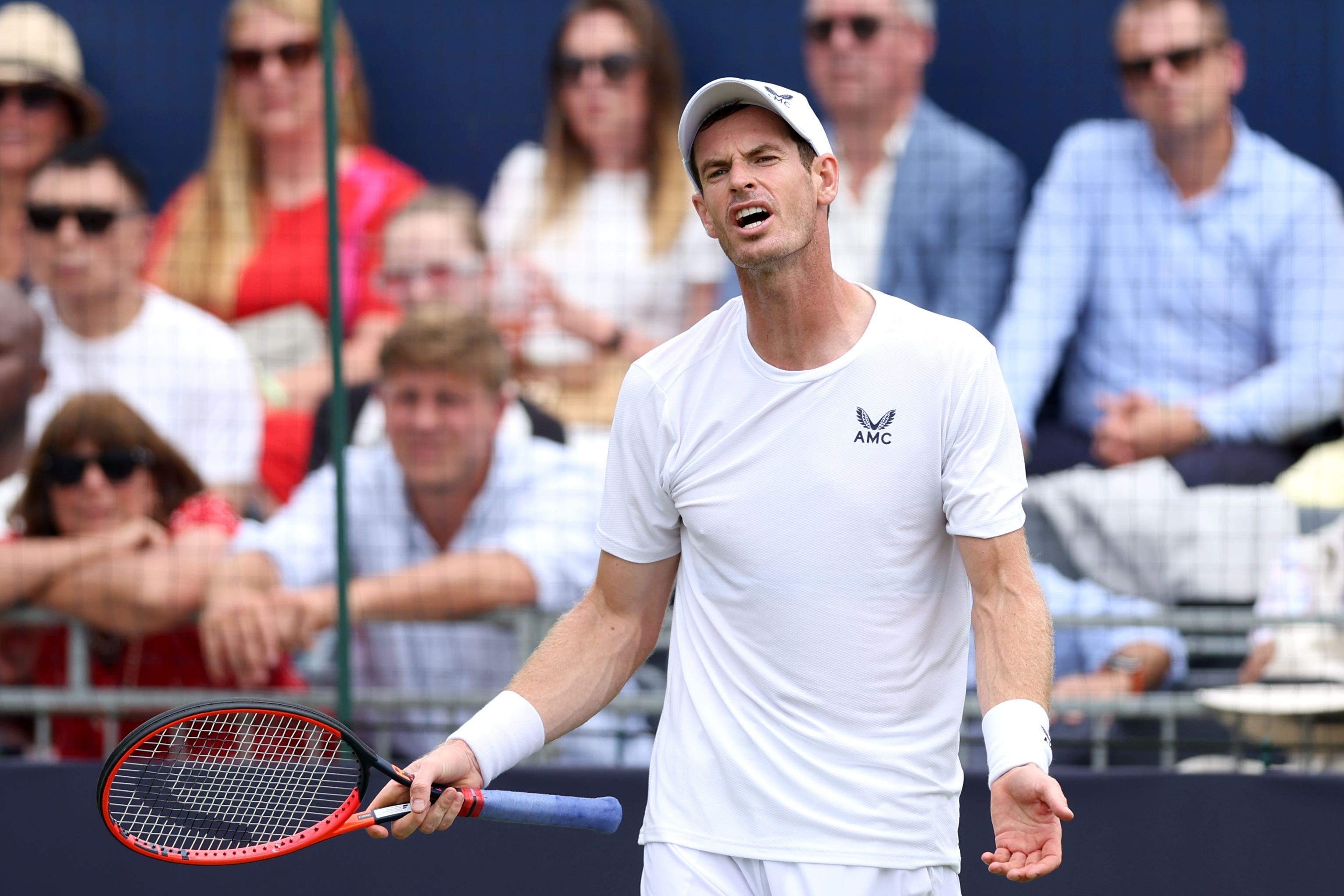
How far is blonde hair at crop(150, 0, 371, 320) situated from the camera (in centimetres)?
585

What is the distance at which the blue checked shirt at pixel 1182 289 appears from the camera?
5.38 m

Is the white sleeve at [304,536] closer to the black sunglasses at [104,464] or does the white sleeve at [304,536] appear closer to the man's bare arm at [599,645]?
the black sunglasses at [104,464]

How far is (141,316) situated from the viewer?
5746 mm

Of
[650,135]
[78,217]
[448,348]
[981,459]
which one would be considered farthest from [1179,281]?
[78,217]

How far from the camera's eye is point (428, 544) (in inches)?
212

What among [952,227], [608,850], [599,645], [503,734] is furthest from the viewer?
[952,227]

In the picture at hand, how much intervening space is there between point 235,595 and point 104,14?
93.6 inches

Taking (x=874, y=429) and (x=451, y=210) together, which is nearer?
(x=874, y=429)

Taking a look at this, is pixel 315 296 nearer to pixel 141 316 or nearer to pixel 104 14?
pixel 141 316

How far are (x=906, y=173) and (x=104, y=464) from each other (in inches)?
120

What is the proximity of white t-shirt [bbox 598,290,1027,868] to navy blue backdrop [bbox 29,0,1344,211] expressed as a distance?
3.30 metres

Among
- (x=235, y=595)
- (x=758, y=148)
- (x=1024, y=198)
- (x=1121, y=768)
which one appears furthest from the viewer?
(x=1024, y=198)

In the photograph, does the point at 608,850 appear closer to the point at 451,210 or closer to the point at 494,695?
the point at 494,695

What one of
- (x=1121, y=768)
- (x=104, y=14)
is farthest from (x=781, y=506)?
(x=104, y=14)
